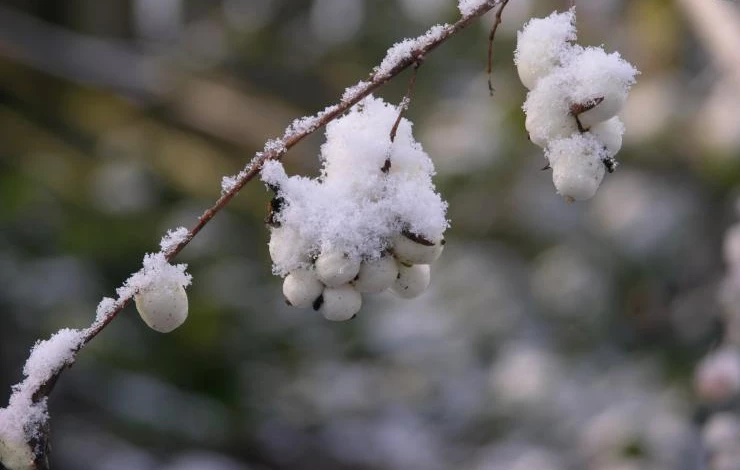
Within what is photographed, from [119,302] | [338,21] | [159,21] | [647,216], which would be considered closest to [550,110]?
[119,302]

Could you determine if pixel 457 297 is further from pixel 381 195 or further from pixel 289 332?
pixel 381 195

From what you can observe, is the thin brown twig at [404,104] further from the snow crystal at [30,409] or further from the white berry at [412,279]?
the snow crystal at [30,409]

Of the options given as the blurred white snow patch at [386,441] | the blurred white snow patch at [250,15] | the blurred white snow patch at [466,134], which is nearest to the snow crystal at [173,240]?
the blurred white snow patch at [466,134]

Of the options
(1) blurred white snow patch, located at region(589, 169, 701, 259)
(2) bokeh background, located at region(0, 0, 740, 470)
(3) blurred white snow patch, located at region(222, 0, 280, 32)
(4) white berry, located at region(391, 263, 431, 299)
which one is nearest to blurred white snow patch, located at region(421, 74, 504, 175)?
(2) bokeh background, located at region(0, 0, 740, 470)

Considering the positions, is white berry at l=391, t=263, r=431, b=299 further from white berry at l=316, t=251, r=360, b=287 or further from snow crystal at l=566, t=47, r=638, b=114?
snow crystal at l=566, t=47, r=638, b=114

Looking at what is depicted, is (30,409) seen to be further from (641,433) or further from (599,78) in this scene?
(641,433)
